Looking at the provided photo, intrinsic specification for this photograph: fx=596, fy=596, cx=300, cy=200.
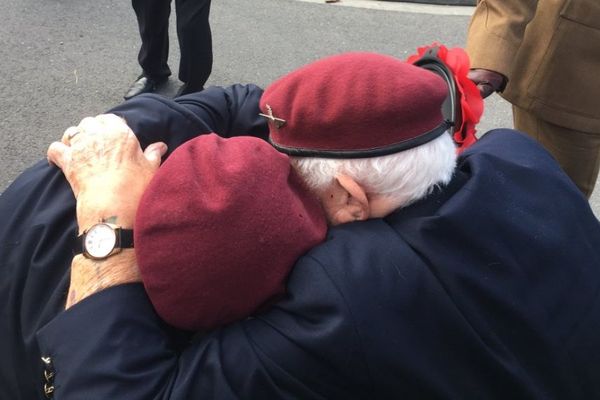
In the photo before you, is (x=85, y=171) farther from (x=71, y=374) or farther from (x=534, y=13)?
(x=534, y=13)

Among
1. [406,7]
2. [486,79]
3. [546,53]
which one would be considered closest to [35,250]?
[486,79]

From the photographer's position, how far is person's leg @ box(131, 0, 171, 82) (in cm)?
348

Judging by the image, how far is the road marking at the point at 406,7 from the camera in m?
5.11

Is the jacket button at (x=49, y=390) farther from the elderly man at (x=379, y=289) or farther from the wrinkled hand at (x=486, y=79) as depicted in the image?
the wrinkled hand at (x=486, y=79)

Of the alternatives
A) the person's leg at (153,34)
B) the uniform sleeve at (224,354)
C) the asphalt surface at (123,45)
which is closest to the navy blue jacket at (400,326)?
the uniform sleeve at (224,354)

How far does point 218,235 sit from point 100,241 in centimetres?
25

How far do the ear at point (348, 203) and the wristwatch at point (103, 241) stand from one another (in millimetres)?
393

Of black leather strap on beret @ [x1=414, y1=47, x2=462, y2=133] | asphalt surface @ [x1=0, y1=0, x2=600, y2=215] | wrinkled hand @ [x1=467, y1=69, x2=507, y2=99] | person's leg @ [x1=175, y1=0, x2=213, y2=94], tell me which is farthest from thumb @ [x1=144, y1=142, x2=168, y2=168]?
person's leg @ [x1=175, y1=0, x2=213, y2=94]

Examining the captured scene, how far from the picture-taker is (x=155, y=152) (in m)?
1.28

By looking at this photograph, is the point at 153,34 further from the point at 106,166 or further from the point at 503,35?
the point at 106,166

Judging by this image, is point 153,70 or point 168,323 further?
point 153,70

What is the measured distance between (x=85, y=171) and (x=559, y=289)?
36.6 inches

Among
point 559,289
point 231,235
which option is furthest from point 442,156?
point 231,235

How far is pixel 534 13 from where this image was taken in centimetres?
195
